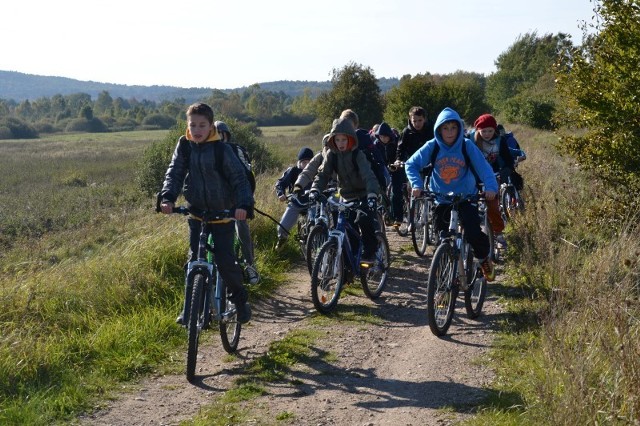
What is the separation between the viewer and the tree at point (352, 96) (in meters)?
37.3

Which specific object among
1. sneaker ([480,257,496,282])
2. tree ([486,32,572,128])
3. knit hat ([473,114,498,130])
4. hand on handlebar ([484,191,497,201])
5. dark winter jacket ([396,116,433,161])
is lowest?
sneaker ([480,257,496,282])

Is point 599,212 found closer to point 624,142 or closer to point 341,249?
point 624,142

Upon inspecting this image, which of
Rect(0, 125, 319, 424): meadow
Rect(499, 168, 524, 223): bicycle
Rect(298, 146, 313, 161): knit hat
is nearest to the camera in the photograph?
Rect(0, 125, 319, 424): meadow

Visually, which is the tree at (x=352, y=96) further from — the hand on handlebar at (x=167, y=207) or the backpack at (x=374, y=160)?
the hand on handlebar at (x=167, y=207)

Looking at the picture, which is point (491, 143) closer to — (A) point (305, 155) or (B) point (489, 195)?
(A) point (305, 155)

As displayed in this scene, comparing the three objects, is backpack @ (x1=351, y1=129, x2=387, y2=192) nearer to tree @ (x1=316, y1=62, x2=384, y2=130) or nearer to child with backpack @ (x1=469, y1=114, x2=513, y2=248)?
child with backpack @ (x1=469, y1=114, x2=513, y2=248)

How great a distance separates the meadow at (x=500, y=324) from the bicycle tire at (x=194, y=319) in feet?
1.11

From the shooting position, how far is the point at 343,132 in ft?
27.1

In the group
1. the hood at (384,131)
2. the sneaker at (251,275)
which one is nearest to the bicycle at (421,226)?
the hood at (384,131)

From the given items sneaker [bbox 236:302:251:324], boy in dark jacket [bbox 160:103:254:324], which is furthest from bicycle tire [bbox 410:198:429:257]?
boy in dark jacket [bbox 160:103:254:324]

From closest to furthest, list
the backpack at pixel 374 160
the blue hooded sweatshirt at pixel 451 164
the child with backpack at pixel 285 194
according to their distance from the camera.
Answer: the blue hooded sweatshirt at pixel 451 164 → the backpack at pixel 374 160 → the child with backpack at pixel 285 194

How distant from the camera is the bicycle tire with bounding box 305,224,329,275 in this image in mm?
8508

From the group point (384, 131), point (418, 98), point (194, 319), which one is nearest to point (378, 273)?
point (194, 319)

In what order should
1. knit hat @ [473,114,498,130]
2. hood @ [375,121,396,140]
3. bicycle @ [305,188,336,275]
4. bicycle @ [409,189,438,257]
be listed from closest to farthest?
bicycle @ [305,188,336,275] → knit hat @ [473,114,498,130] → bicycle @ [409,189,438,257] → hood @ [375,121,396,140]
